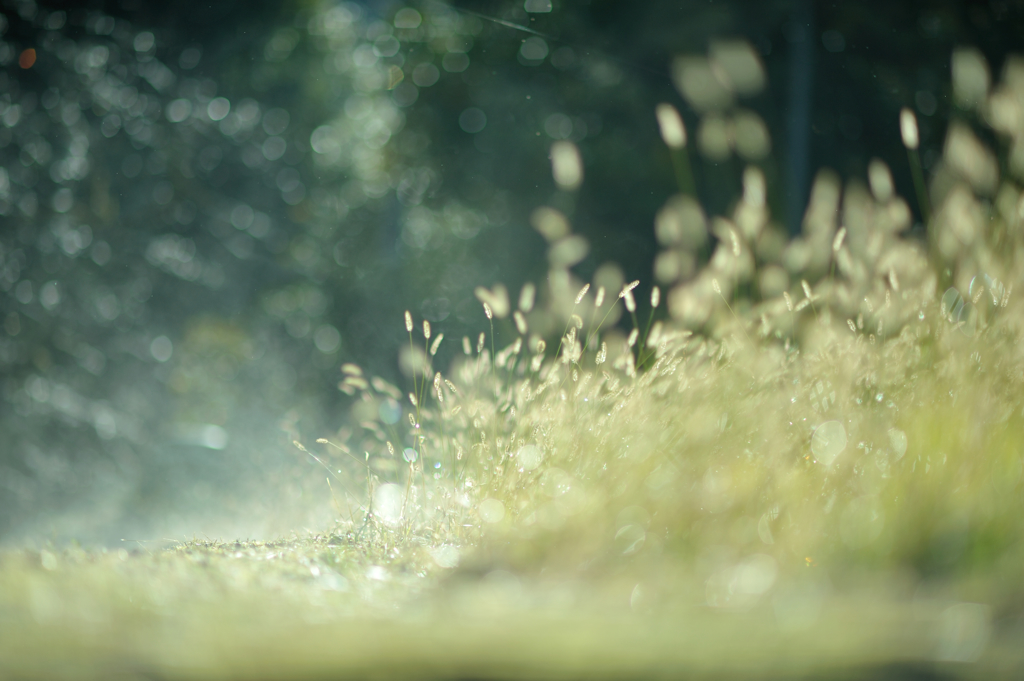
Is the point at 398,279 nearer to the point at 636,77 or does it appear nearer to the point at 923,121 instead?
the point at 636,77

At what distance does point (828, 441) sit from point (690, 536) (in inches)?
13.6

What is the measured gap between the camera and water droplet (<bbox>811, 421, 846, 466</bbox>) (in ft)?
4.56

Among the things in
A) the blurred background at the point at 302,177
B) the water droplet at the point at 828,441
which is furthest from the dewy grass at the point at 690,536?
the blurred background at the point at 302,177

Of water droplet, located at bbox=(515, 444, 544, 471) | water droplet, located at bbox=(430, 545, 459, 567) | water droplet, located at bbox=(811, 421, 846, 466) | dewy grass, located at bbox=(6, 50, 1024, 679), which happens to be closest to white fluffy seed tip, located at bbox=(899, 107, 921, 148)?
dewy grass, located at bbox=(6, 50, 1024, 679)

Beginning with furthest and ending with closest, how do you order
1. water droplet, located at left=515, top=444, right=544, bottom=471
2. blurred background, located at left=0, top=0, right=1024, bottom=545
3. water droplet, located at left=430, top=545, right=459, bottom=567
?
blurred background, located at left=0, top=0, right=1024, bottom=545 < water droplet, located at left=515, top=444, right=544, bottom=471 < water droplet, located at left=430, top=545, right=459, bottom=567

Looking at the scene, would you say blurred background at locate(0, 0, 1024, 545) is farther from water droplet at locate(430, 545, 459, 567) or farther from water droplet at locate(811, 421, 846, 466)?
water droplet at locate(811, 421, 846, 466)

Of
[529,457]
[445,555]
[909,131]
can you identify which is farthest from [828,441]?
[909,131]

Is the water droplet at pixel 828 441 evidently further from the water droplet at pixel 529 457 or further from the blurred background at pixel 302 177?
the blurred background at pixel 302 177

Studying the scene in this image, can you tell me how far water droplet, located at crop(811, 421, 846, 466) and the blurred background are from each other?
500 centimetres

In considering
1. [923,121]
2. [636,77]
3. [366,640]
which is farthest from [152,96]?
[366,640]

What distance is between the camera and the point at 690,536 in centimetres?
129

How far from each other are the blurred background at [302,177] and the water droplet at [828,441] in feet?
16.4

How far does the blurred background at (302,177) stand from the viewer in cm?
672

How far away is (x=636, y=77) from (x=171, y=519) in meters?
5.89
